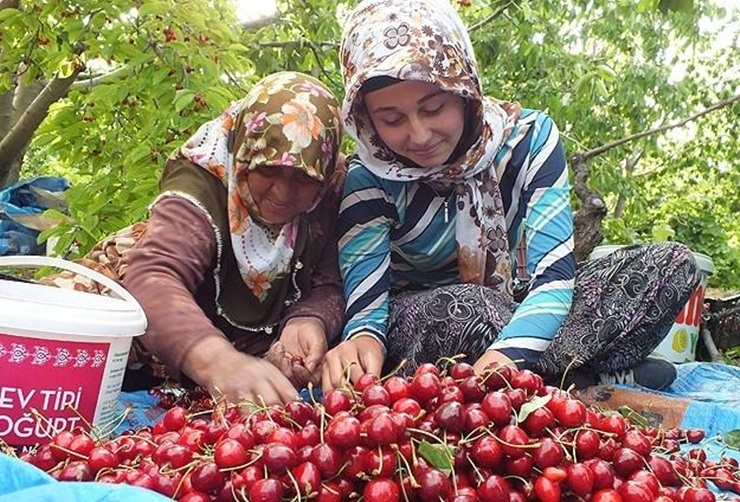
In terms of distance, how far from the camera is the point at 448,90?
1852mm

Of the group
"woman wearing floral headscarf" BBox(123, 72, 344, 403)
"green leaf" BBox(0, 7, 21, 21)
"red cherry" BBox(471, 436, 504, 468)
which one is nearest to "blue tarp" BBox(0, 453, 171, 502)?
"red cherry" BBox(471, 436, 504, 468)

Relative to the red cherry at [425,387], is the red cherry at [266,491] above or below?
below

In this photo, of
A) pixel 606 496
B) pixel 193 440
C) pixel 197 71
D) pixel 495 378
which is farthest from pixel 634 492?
pixel 197 71

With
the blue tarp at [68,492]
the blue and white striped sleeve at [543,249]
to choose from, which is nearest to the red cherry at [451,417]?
the blue tarp at [68,492]

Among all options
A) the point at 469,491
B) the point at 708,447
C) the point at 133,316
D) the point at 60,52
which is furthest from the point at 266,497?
the point at 60,52

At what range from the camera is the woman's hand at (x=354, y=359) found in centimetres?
165

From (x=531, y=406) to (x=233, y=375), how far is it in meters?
0.71

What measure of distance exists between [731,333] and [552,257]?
231cm

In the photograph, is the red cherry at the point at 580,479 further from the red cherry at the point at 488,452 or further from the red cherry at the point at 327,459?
the red cherry at the point at 327,459

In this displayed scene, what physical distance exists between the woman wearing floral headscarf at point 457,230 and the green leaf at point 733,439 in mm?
368

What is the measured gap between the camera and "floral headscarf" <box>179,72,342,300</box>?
181cm

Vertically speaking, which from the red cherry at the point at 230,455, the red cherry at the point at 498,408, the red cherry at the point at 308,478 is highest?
the red cherry at the point at 498,408

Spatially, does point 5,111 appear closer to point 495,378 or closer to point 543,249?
point 543,249

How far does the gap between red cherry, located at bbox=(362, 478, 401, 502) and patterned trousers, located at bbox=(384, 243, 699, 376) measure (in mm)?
1090
